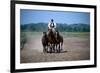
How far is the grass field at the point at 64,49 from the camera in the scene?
2.12 m

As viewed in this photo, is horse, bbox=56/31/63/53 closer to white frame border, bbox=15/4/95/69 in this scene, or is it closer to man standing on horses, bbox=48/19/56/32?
man standing on horses, bbox=48/19/56/32

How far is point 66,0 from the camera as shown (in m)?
2.28

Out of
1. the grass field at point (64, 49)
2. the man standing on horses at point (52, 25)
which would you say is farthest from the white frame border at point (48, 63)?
the man standing on horses at point (52, 25)

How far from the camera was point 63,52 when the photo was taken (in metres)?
2.26

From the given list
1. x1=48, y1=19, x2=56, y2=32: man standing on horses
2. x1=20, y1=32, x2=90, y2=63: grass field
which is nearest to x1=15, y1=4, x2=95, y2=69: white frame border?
x1=20, y1=32, x2=90, y2=63: grass field

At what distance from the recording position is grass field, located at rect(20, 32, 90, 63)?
2.12 metres

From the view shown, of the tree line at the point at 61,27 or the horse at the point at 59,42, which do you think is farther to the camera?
the horse at the point at 59,42

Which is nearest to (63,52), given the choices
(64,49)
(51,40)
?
(64,49)

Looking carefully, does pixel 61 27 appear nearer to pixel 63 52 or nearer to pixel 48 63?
pixel 63 52

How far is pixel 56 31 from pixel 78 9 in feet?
1.36

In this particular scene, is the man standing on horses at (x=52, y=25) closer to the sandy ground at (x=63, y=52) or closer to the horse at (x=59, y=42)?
the horse at (x=59, y=42)

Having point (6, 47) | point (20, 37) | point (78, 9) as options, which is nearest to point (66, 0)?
point (78, 9)

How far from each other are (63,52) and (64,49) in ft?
0.13

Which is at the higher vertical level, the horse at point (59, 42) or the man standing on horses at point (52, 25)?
the man standing on horses at point (52, 25)
